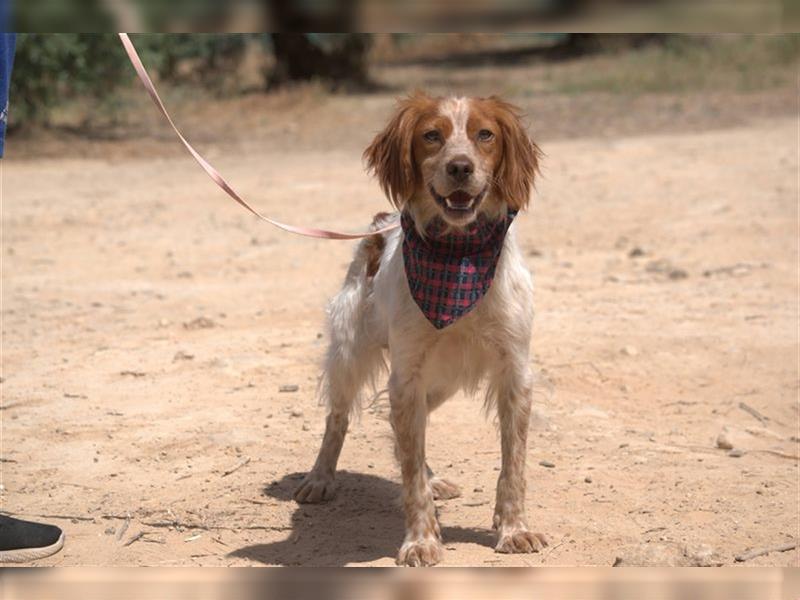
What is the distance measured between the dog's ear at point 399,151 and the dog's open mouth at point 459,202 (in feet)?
0.51

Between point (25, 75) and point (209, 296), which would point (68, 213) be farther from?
point (25, 75)

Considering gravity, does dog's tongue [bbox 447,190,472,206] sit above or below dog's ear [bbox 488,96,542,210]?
below

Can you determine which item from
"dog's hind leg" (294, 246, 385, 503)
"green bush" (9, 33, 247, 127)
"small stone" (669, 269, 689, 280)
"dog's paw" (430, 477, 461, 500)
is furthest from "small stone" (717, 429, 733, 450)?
"green bush" (9, 33, 247, 127)

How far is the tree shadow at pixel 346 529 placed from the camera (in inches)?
161

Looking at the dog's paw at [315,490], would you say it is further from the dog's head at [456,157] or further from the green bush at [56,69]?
the green bush at [56,69]

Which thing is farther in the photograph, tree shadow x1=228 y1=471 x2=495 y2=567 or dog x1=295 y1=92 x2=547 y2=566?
tree shadow x1=228 y1=471 x2=495 y2=567

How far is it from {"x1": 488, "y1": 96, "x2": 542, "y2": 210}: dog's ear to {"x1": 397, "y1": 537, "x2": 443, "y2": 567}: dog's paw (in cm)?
115

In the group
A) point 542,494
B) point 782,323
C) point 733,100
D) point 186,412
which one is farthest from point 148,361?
point 733,100

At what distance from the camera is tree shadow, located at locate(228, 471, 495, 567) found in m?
4.10

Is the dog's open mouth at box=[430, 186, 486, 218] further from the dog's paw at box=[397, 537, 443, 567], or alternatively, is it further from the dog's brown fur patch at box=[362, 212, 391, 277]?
the dog's paw at box=[397, 537, 443, 567]

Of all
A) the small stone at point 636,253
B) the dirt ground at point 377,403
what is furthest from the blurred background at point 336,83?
the small stone at point 636,253

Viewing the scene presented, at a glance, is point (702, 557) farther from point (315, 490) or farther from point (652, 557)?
point (315, 490)

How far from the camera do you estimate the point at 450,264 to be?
154 inches

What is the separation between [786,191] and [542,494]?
17.8 feet
